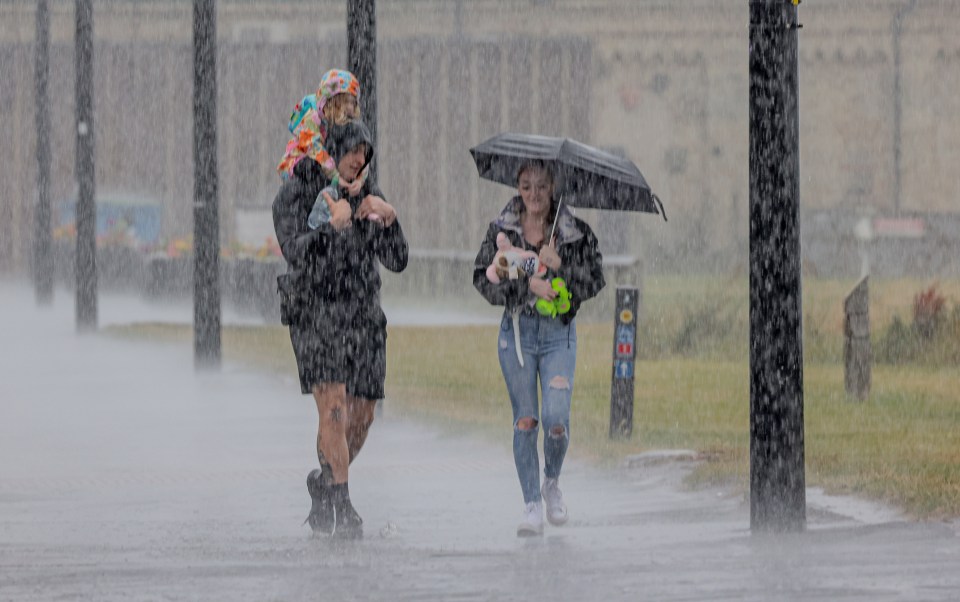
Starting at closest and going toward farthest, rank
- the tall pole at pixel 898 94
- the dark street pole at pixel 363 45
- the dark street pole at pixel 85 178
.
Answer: the dark street pole at pixel 363 45, the dark street pole at pixel 85 178, the tall pole at pixel 898 94

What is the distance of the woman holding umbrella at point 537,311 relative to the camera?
892 cm

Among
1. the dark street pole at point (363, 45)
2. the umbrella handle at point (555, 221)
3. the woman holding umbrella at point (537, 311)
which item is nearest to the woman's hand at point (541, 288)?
the woman holding umbrella at point (537, 311)

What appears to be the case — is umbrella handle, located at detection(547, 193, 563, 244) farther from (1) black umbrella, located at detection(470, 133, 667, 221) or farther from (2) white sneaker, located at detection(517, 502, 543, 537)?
(2) white sneaker, located at detection(517, 502, 543, 537)

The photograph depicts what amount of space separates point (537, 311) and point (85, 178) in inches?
631

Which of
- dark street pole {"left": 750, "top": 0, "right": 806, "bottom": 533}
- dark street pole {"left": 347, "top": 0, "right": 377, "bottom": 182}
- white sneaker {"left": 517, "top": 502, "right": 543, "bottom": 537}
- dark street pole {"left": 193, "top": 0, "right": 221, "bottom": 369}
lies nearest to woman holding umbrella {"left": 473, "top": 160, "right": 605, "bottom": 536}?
white sneaker {"left": 517, "top": 502, "right": 543, "bottom": 537}

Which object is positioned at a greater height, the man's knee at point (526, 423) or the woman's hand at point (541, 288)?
the woman's hand at point (541, 288)

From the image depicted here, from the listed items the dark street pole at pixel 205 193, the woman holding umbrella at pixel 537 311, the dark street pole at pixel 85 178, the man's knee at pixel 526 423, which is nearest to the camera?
the woman holding umbrella at pixel 537 311

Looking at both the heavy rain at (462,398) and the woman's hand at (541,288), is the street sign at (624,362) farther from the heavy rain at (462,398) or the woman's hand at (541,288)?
the woman's hand at (541,288)

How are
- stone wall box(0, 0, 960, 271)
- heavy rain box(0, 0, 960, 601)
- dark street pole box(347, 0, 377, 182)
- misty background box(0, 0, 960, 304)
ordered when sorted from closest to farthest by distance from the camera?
heavy rain box(0, 0, 960, 601), dark street pole box(347, 0, 377, 182), misty background box(0, 0, 960, 304), stone wall box(0, 0, 960, 271)

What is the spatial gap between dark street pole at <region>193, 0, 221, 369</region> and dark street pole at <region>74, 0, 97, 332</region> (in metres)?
5.68

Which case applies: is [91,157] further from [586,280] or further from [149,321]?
[586,280]

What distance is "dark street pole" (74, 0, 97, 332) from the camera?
2322 cm

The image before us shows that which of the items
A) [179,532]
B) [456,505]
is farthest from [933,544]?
[179,532]

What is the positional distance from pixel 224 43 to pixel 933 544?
3683 cm
